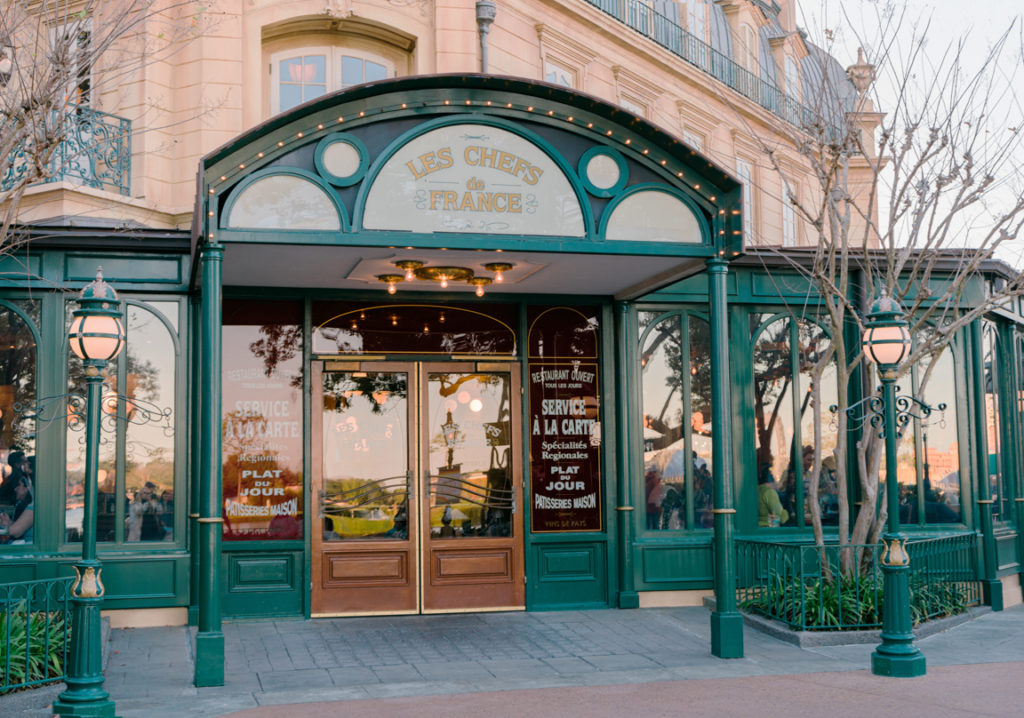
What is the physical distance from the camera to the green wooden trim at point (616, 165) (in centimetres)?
891

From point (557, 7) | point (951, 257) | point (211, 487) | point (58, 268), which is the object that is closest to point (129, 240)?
point (58, 268)

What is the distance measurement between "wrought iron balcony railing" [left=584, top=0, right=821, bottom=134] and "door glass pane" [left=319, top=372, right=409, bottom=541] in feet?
21.9

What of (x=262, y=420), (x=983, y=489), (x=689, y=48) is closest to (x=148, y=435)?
(x=262, y=420)

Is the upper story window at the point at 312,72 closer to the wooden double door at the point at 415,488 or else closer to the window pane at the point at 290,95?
the window pane at the point at 290,95

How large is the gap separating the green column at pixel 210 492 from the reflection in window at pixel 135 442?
2472mm

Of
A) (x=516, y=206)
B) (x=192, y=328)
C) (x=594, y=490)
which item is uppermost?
(x=516, y=206)

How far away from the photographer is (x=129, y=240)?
34.1 ft

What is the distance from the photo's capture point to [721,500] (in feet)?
29.5

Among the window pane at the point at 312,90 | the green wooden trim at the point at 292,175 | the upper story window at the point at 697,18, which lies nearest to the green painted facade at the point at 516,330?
the green wooden trim at the point at 292,175

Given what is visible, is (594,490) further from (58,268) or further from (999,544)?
(58,268)

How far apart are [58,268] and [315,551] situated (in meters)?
3.76

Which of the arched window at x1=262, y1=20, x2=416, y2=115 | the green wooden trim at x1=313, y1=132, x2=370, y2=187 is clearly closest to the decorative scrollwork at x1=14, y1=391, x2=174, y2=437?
the green wooden trim at x1=313, y1=132, x2=370, y2=187

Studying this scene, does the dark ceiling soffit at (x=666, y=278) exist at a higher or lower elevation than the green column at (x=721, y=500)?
higher

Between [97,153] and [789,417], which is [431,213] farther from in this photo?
[789,417]
